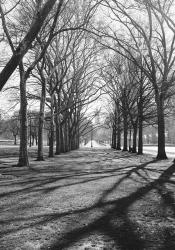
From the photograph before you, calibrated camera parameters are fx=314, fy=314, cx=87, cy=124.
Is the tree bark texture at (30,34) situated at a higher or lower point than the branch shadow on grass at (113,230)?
higher

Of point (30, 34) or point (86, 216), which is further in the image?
point (30, 34)

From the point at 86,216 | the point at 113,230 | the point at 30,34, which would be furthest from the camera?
the point at 30,34

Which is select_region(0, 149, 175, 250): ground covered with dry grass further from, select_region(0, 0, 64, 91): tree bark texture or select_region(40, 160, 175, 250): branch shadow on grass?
select_region(0, 0, 64, 91): tree bark texture

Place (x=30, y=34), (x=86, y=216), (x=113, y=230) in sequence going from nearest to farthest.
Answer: (x=113, y=230), (x=86, y=216), (x=30, y=34)

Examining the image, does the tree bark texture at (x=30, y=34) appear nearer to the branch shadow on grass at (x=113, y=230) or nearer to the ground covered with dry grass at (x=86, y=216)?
the ground covered with dry grass at (x=86, y=216)

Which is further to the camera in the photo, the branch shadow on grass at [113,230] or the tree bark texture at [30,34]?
the tree bark texture at [30,34]

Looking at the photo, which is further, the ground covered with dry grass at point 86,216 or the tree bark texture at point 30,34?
the tree bark texture at point 30,34

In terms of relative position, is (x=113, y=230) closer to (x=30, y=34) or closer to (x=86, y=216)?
(x=86, y=216)

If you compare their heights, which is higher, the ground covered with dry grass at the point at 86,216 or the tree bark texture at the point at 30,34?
the tree bark texture at the point at 30,34

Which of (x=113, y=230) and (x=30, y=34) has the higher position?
(x=30, y=34)

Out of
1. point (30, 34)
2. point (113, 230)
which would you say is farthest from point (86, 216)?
point (30, 34)

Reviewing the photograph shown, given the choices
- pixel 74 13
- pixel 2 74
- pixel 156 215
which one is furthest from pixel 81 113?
pixel 156 215

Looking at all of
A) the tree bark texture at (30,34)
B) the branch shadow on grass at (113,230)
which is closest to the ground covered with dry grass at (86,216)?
the branch shadow on grass at (113,230)

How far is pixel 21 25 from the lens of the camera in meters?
17.0
